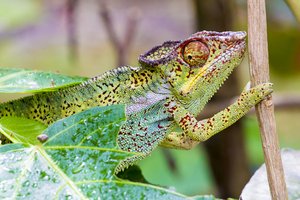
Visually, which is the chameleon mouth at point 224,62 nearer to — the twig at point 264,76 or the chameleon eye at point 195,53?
the chameleon eye at point 195,53

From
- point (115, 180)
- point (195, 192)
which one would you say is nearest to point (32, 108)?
point (115, 180)

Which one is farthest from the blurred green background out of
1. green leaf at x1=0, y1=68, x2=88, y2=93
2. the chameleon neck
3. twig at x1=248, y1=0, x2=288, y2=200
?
twig at x1=248, y1=0, x2=288, y2=200

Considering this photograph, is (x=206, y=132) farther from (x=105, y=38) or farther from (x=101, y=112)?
(x=105, y=38)

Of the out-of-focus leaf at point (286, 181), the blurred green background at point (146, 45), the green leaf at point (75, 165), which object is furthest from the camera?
the blurred green background at point (146, 45)

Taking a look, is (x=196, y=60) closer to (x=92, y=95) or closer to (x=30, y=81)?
(x=92, y=95)

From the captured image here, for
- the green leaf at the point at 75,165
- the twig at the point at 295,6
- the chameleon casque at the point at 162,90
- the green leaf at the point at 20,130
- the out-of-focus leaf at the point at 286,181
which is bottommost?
the out-of-focus leaf at the point at 286,181

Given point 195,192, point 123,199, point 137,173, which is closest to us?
point 123,199

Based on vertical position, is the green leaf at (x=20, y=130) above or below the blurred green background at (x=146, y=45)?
below

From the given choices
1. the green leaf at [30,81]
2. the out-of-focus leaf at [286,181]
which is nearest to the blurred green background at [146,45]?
the green leaf at [30,81]
